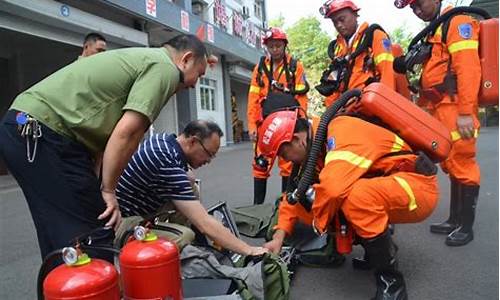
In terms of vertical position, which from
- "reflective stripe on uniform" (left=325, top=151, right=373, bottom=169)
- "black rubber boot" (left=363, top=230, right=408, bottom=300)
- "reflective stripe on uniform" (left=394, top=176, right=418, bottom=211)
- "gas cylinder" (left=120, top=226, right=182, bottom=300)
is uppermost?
"reflective stripe on uniform" (left=325, top=151, right=373, bottom=169)

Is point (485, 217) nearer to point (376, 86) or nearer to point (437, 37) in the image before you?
point (437, 37)

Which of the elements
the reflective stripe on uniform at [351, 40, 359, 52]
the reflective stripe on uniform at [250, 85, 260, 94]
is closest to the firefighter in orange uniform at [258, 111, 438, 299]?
the reflective stripe on uniform at [351, 40, 359, 52]

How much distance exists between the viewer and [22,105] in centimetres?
184

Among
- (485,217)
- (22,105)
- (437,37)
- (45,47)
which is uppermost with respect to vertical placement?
(45,47)

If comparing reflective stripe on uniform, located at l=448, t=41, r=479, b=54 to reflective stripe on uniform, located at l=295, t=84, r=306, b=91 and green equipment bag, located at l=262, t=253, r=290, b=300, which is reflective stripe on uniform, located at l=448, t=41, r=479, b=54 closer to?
reflective stripe on uniform, located at l=295, t=84, r=306, b=91

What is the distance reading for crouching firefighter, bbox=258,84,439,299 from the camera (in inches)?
88.0

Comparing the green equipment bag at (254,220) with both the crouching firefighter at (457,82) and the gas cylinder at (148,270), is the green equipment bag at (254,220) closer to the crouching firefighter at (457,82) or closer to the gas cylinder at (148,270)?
the crouching firefighter at (457,82)

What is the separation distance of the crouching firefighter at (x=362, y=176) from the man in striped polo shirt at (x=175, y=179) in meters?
0.34

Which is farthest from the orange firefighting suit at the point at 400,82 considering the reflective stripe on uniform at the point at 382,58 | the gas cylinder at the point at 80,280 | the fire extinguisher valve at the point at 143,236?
the gas cylinder at the point at 80,280

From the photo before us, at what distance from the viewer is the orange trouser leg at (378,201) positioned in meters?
2.23

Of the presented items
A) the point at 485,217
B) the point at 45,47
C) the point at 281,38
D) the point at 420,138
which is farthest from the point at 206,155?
the point at 45,47

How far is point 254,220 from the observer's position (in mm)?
3482

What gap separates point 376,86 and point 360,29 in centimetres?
154

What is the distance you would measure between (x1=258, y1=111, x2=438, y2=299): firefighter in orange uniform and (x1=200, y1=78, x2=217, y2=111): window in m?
14.6
